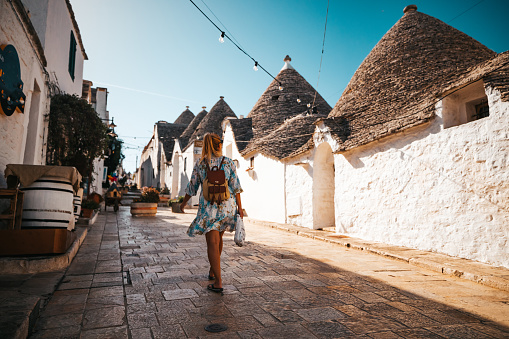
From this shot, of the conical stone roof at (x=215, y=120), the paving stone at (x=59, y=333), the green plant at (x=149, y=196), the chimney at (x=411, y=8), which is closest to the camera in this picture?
the paving stone at (x=59, y=333)

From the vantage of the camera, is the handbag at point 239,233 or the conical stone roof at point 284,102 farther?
the conical stone roof at point 284,102

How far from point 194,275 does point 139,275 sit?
0.72m

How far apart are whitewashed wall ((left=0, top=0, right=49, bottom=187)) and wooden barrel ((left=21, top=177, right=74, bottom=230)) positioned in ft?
3.10

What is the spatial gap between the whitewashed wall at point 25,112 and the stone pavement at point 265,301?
206 centimetres

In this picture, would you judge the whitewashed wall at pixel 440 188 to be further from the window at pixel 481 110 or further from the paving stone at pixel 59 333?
the paving stone at pixel 59 333

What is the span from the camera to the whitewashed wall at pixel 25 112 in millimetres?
4480

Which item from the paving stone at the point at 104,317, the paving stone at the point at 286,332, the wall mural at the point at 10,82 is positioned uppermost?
the wall mural at the point at 10,82

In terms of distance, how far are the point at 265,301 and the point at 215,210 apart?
115 cm

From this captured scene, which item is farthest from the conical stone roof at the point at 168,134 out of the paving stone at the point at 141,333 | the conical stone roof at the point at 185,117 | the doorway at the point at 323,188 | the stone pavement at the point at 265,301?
the paving stone at the point at 141,333

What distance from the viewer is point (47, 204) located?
13.6 feet

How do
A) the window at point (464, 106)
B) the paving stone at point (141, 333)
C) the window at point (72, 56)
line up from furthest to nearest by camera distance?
the window at point (72, 56), the window at point (464, 106), the paving stone at point (141, 333)

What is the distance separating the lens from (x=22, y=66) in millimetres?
5082

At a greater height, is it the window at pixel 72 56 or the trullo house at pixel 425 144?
the window at pixel 72 56

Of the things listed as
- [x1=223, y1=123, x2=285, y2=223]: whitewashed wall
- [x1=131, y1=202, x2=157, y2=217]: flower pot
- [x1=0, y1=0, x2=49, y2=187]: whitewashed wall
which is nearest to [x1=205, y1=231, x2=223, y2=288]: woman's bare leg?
[x1=0, y1=0, x2=49, y2=187]: whitewashed wall
